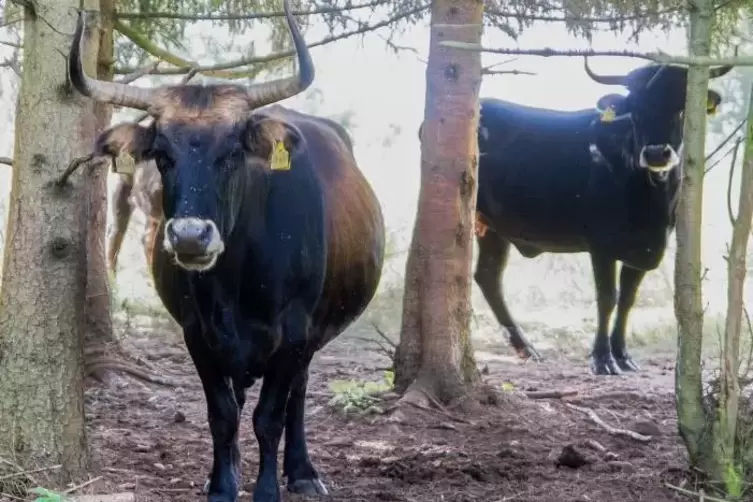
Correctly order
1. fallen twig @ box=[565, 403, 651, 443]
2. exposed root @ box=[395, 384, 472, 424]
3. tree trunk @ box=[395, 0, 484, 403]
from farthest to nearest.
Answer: tree trunk @ box=[395, 0, 484, 403]
exposed root @ box=[395, 384, 472, 424]
fallen twig @ box=[565, 403, 651, 443]

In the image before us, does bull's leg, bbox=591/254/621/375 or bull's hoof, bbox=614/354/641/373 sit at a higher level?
bull's leg, bbox=591/254/621/375

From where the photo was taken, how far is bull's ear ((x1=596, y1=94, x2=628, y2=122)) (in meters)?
9.42

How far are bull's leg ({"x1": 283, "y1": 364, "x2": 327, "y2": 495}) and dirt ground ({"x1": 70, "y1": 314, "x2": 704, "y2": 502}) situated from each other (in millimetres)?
103

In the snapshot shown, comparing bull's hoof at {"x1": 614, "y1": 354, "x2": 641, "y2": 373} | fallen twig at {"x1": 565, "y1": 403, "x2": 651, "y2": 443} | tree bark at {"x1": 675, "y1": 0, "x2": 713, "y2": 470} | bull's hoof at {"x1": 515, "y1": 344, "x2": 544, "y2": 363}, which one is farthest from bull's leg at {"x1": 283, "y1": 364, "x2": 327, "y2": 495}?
bull's hoof at {"x1": 515, "y1": 344, "x2": 544, "y2": 363}

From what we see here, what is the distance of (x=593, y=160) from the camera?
9.97 meters

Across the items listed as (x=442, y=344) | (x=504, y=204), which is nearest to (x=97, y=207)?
(x=442, y=344)

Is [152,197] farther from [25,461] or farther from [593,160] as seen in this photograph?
[593,160]

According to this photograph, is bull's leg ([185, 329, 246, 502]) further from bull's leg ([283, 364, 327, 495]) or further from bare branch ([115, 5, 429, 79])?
bare branch ([115, 5, 429, 79])

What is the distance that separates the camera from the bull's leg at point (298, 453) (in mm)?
5215

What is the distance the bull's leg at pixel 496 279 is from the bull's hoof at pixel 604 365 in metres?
1.20

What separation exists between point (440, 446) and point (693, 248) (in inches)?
83.4

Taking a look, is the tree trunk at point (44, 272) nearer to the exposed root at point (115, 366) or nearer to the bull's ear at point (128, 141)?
the bull's ear at point (128, 141)

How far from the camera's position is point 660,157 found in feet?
29.1

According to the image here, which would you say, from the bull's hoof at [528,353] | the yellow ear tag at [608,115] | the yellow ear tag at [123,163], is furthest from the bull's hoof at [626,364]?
the yellow ear tag at [123,163]
